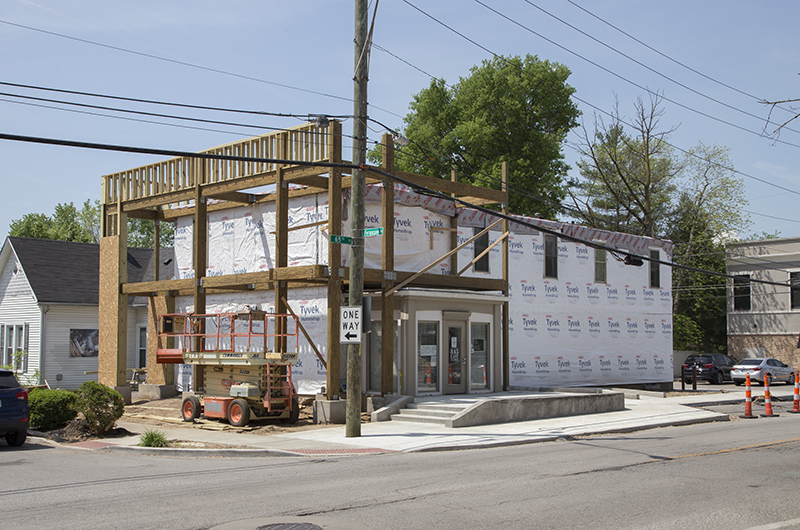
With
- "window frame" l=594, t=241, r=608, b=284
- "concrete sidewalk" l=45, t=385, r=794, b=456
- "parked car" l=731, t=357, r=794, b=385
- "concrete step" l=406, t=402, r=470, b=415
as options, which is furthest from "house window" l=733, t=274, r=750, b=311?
"concrete step" l=406, t=402, r=470, b=415

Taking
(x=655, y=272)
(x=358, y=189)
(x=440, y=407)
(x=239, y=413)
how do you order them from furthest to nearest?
(x=655, y=272) < (x=440, y=407) < (x=239, y=413) < (x=358, y=189)

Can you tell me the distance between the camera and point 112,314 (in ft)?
83.4

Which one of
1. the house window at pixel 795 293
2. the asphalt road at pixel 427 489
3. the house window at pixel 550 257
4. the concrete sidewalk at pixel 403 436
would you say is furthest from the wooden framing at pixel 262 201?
the house window at pixel 795 293

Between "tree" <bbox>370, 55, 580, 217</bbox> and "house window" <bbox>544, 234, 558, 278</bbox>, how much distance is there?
14.5m

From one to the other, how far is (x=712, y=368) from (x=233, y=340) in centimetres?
2972

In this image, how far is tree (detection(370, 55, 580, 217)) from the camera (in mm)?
43969

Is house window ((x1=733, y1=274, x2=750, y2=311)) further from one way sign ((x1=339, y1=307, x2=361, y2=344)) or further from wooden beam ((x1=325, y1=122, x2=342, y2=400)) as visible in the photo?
one way sign ((x1=339, y1=307, x2=361, y2=344))

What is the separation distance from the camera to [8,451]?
1448 centimetres

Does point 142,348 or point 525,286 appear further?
point 142,348

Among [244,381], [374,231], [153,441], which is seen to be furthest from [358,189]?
[153,441]

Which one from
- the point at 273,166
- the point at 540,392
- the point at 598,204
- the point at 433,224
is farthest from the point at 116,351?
the point at 598,204

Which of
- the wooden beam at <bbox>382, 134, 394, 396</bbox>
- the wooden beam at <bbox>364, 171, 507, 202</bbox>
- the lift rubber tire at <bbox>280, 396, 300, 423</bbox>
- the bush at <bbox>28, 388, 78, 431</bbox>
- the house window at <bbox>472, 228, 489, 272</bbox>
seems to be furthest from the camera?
the house window at <bbox>472, 228, 489, 272</bbox>

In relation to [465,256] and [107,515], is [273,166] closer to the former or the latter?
[465,256]

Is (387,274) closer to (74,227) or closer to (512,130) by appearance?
(512,130)
